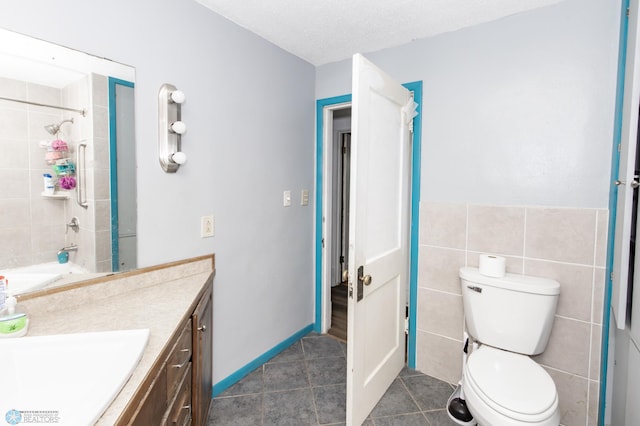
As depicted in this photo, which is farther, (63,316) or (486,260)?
(486,260)

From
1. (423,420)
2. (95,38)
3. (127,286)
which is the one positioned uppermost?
(95,38)

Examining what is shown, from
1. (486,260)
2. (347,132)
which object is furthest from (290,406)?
(347,132)

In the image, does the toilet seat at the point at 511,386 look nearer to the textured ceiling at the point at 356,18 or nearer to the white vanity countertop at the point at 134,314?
the white vanity countertop at the point at 134,314

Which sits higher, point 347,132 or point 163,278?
point 347,132

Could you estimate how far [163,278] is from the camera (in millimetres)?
1614

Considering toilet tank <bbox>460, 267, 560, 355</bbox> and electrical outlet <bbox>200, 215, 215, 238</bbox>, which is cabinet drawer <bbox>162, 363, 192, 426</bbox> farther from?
toilet tank <bbox>460, 267, 560, 355</bbox>

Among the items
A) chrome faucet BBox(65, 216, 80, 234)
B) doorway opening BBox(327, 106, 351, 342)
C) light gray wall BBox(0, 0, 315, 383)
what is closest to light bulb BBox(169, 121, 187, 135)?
light gray wall BBox(0, 0, 315, 383)

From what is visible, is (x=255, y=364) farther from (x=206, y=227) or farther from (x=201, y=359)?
(x=206, y=227)

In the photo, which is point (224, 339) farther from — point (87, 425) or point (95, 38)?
point (95, 38)

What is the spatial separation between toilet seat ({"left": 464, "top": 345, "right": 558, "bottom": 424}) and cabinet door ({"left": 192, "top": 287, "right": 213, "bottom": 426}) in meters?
1.19

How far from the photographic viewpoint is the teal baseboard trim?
1934 mm

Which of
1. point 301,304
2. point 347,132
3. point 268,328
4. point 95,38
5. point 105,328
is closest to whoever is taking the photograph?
point 105,328

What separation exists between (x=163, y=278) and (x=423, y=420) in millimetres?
1604

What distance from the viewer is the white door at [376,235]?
4.98ft
